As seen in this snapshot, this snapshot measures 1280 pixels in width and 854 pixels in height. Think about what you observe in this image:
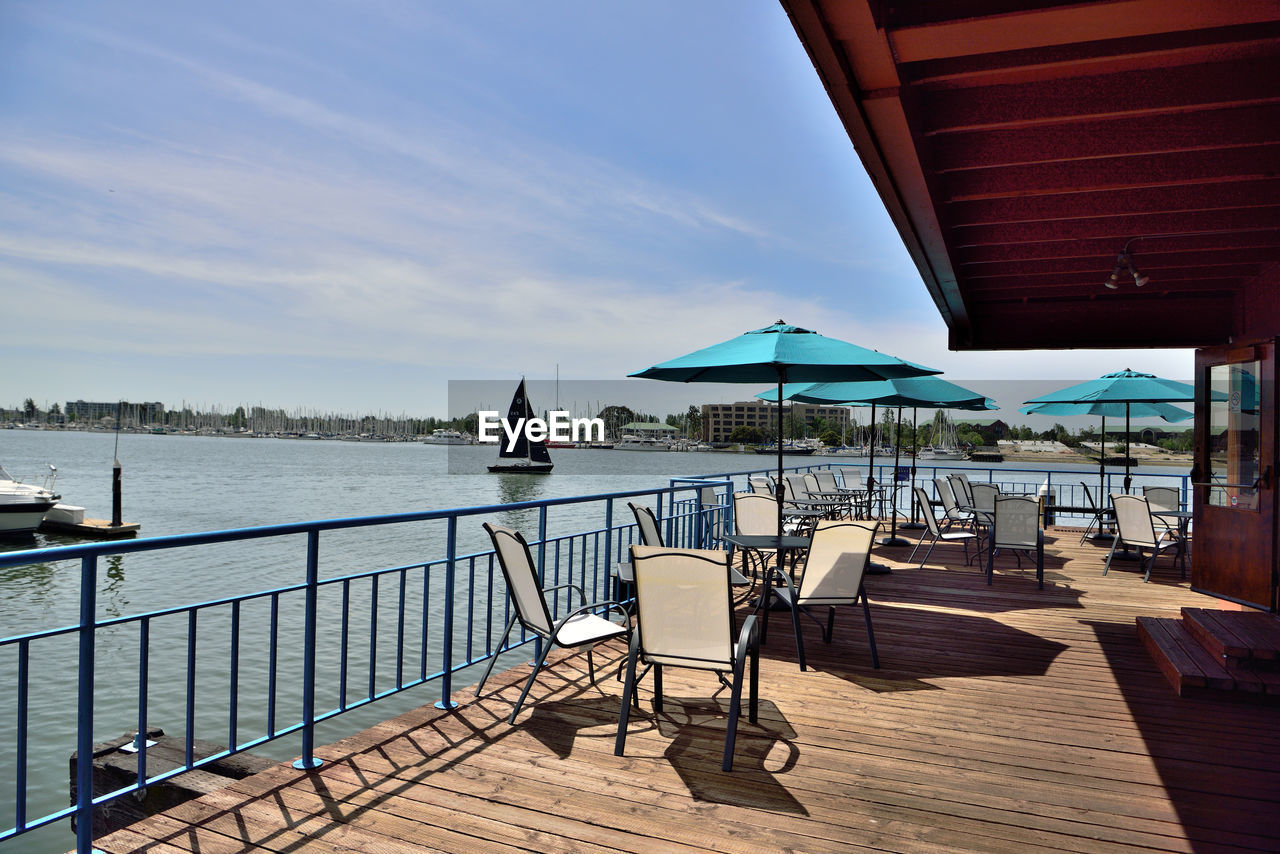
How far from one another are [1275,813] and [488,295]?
220 feet

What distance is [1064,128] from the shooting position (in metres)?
3.60

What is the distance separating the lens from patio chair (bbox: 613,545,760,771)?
341 cm

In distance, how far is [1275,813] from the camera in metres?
2.80

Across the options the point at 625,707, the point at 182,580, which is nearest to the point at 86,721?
the point at 625,707

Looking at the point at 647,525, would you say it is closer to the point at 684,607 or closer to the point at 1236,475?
the point at 684,607

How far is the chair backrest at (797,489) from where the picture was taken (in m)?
11.3

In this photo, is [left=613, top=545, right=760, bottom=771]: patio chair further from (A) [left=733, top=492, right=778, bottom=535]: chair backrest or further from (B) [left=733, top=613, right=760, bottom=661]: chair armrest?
(A) [left=733, top=492, right=778, bottom=535]: chair backrest

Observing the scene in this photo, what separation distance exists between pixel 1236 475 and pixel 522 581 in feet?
20.7

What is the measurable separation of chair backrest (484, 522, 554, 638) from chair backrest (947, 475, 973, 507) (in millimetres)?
8016

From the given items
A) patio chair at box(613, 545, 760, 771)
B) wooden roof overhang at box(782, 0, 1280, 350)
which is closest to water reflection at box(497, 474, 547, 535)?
wooden roof overhang at box(782, 0, 1280, 350)

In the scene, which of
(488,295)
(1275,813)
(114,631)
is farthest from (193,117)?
(1275,813)

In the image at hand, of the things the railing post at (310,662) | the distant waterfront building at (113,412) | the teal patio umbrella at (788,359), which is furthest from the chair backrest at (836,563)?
the distant waterfront building at (113,412)

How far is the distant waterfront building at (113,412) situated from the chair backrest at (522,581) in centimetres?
15386

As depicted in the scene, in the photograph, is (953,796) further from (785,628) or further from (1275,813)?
(785,628)
